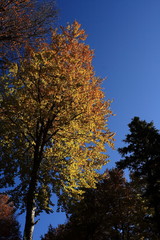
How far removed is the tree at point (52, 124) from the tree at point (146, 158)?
6.41 metres

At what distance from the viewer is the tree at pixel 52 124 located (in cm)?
762

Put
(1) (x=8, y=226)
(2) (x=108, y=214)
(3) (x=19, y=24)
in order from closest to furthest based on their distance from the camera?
(3) (x=19, y=24), (2) (x=108, y=214), (1) (x=8, y=226)

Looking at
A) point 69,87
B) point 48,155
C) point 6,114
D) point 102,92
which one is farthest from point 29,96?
point 102,92

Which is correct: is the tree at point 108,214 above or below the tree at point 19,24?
below

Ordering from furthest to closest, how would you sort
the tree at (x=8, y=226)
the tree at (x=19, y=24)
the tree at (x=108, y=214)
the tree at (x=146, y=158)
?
1. the tree at (x=8, y=226)
2. the tree at (x=108, y=214)
3. the tree at (x=146, y=158)
4. the tree at (x=19, y=24)

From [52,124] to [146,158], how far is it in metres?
8.80

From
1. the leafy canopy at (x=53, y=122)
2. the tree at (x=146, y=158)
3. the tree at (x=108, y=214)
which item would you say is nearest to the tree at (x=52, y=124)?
the leafy canopy at (x=53, y=122)

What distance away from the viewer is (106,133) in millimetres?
8516

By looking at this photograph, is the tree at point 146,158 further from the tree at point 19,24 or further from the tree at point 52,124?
the tree at point 19,24

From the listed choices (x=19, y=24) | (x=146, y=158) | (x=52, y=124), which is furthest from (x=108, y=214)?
(x=19, y=24)

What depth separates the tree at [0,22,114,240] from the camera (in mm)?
7621

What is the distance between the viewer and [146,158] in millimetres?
14055

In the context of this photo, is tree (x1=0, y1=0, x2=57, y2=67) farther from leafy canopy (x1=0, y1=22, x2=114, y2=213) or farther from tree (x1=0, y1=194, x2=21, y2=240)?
tree (x1=0, y1=194, x2=21, y2=240)

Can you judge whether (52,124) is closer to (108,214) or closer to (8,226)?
(108,214)
